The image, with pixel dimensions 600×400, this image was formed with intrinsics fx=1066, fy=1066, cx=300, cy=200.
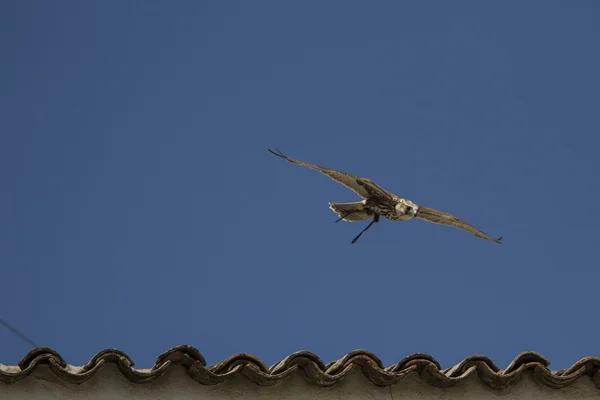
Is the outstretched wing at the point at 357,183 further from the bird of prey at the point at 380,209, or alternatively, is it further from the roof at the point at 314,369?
the roof at the point at 314,369

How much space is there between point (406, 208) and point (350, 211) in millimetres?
566

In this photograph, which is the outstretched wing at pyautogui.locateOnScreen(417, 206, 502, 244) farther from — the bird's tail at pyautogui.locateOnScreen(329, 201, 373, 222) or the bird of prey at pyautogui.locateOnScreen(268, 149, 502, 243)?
the bird's tail at pyautogui.locateOnScreen(329, 201, 373, 222)

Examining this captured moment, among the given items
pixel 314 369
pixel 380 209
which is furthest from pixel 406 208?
pixel 314 369

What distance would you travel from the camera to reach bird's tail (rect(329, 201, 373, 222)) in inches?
421

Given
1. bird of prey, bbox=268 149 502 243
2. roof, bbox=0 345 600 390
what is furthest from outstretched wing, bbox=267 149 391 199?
roof, bbox=0 345 600 390

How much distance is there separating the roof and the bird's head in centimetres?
472

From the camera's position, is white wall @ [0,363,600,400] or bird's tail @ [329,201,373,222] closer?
white wall @ [0,363,600,400]

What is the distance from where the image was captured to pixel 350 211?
10.8 metres

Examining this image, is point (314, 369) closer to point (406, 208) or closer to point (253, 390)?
point (253, 390)

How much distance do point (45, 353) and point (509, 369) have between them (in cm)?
250

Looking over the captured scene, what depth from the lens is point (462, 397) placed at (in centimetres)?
586

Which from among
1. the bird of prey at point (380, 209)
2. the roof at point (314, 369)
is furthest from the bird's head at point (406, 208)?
the roof at point (314, 369)

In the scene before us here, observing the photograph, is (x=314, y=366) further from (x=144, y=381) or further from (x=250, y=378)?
(x=144, y=381)

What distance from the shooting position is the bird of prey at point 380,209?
1041 cm
